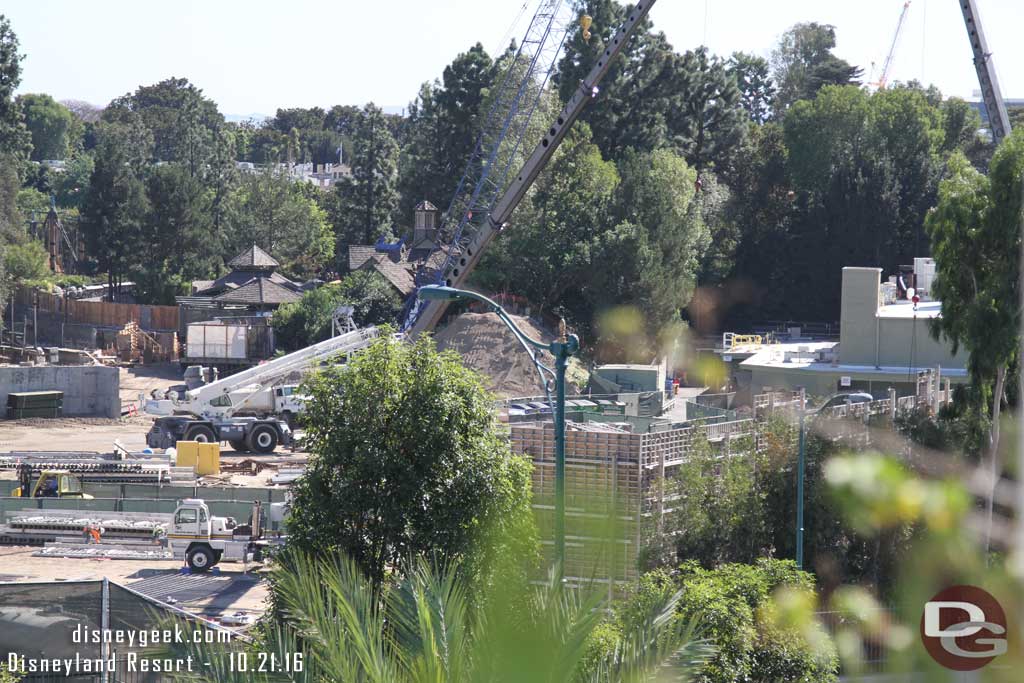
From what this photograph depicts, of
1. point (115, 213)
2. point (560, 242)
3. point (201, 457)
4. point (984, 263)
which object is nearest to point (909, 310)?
point (984, 263)

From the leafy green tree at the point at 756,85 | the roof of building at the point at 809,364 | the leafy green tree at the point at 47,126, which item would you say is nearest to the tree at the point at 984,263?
the roof of building at the point at 809,364

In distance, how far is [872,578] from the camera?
1934 cm

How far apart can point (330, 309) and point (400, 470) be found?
44.2 m

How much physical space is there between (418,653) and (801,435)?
39.6 feet

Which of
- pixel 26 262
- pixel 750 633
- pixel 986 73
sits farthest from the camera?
pixel 26 262

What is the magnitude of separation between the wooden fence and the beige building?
118 feet

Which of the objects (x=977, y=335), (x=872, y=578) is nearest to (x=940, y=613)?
(x=872, y=578)

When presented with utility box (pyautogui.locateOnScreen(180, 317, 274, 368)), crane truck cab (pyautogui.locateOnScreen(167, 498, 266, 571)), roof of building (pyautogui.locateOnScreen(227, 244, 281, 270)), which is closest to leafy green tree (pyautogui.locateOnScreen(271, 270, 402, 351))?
utility box (pyautogui.locateOnScreen(180, 317, 274, 368))

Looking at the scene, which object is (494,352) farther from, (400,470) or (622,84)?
(400,470)

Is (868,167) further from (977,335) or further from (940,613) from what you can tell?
(940,613)

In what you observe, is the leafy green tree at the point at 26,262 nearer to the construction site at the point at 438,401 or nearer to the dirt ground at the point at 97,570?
the construction site at the point at 438,401

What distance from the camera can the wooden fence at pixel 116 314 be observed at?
64125 millimetres

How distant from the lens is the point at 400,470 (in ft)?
45.0

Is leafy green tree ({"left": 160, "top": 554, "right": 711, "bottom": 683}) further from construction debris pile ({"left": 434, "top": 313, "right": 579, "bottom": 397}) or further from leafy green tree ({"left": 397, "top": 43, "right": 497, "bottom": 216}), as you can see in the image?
leafy green tree ({"left": 397, "top": 43, "right": 497, "bottom": 216})
